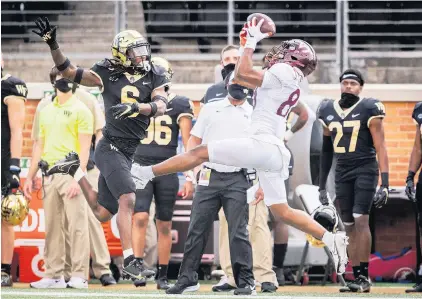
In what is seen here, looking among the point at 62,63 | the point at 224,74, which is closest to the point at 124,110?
the point at 62,63

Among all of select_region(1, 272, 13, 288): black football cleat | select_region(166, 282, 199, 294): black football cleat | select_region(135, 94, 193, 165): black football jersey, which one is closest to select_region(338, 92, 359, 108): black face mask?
select_region(135, 94, 193, 165): black football jersey

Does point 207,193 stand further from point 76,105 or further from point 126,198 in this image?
point 76,105

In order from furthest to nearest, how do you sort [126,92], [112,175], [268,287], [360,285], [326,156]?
[326,156]
[360,285]
[268,287]
[126,92]
[112,175]

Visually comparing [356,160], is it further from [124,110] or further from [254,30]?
[124,110]

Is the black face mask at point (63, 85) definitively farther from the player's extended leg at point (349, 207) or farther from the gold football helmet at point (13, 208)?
the player's extended leg at point (349, 207)

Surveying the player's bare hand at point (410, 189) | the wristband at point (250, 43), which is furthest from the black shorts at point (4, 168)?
the player's bare hand at point (410, 189)

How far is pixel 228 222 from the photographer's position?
9734 mm

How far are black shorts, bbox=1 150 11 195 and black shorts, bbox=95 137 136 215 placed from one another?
6.03 ft

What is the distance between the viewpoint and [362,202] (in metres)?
10.9

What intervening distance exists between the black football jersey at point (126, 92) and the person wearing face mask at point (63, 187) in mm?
1688

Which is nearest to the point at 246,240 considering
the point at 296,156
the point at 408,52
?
the point at 296,156

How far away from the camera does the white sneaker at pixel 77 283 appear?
1096 cm

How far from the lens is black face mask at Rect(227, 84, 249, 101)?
9.84 metres

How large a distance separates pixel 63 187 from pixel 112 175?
2.09m
